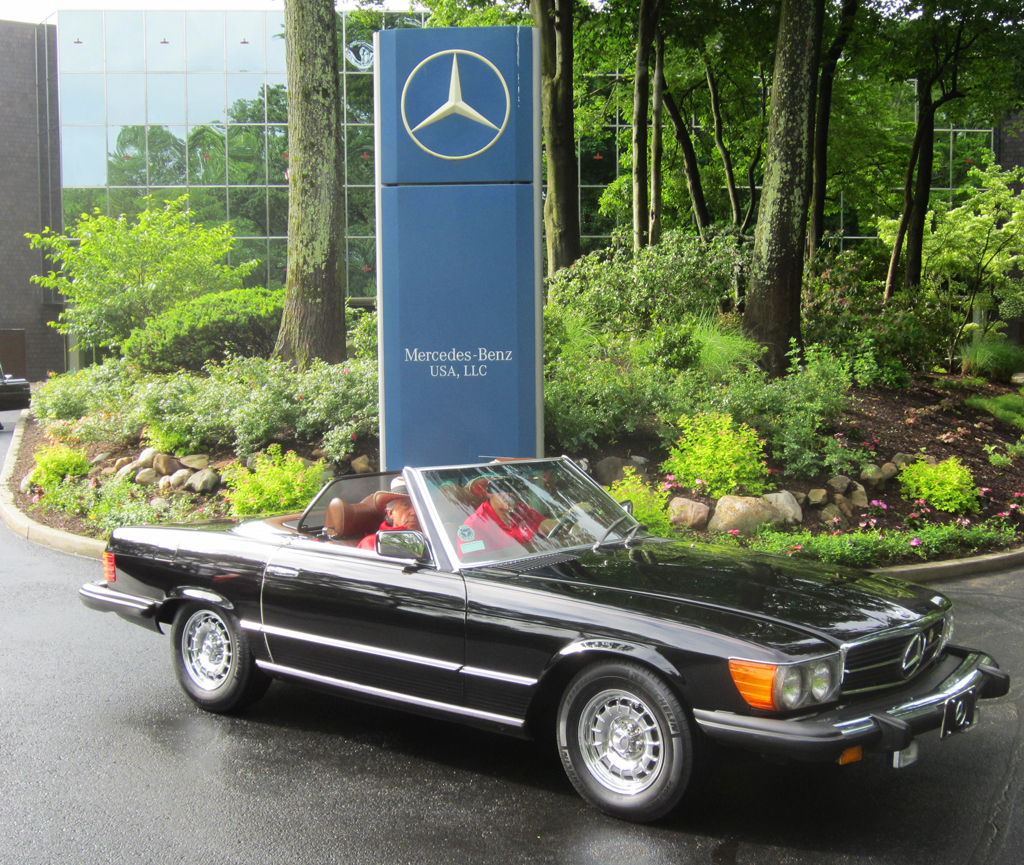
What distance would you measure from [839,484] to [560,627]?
6633mm

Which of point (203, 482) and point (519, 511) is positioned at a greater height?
point (519, 511)

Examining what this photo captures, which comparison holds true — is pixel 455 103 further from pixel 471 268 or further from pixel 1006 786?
pixel 1006 786

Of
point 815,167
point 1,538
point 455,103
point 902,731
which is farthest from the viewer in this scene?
point 815,167

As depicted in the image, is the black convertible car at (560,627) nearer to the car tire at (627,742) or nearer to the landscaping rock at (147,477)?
the car tire at (627,742)

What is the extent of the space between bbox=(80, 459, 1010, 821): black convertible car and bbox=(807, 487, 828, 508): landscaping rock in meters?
4.52

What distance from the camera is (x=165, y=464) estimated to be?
10.8 meters

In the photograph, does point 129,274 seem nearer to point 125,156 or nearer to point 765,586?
point 765,586

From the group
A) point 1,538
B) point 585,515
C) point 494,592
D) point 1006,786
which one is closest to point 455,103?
point 585,515

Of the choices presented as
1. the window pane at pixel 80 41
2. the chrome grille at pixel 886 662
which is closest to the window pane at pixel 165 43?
the window pane at pixel 80 41

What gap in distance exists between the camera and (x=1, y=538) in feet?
33.5

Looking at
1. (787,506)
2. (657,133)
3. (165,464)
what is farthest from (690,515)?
(657,133)

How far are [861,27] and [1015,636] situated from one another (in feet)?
59.9

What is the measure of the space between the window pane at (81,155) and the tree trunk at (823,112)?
2515cm

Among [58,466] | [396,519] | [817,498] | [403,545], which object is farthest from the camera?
[58,466]
